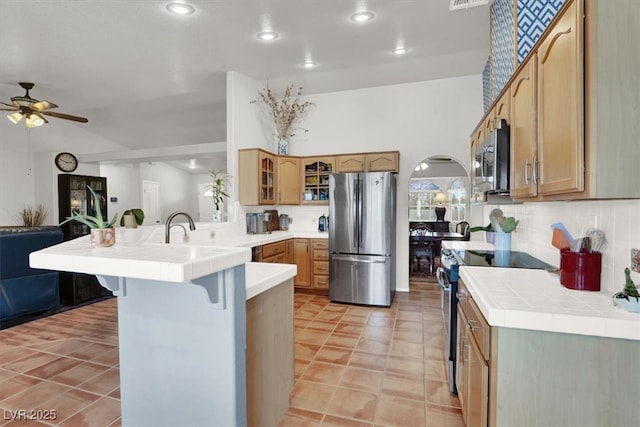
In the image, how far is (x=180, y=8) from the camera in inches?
115

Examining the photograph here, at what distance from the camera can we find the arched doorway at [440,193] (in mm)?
8656

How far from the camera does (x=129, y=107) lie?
243 inches

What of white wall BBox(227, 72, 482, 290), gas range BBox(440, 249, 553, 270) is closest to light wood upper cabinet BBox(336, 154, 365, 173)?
white wall BBox(227, 72, 482, 290)

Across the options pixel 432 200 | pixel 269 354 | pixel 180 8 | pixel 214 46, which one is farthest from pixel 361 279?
pixel 432 200

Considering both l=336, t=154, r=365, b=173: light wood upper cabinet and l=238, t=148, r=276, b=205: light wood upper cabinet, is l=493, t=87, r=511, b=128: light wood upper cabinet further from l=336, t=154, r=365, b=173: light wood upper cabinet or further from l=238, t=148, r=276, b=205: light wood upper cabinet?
l=238, t=148, r=276, b=205: light wood upper cabinet

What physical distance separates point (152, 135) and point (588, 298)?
829cm

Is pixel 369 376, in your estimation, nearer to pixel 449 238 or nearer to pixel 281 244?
pixel 281 244

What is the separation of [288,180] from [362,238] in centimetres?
157

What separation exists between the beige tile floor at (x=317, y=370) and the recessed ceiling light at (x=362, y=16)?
3052 millimetres

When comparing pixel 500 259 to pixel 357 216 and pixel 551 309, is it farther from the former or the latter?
pixel 357 216

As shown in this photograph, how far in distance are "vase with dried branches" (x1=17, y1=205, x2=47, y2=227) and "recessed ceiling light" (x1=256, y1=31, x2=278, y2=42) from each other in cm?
580

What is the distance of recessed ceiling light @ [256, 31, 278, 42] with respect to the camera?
3.44 metres

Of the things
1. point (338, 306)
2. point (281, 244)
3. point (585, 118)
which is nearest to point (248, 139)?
point (281, 244)

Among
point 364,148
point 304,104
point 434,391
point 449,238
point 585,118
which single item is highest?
point 304,104
